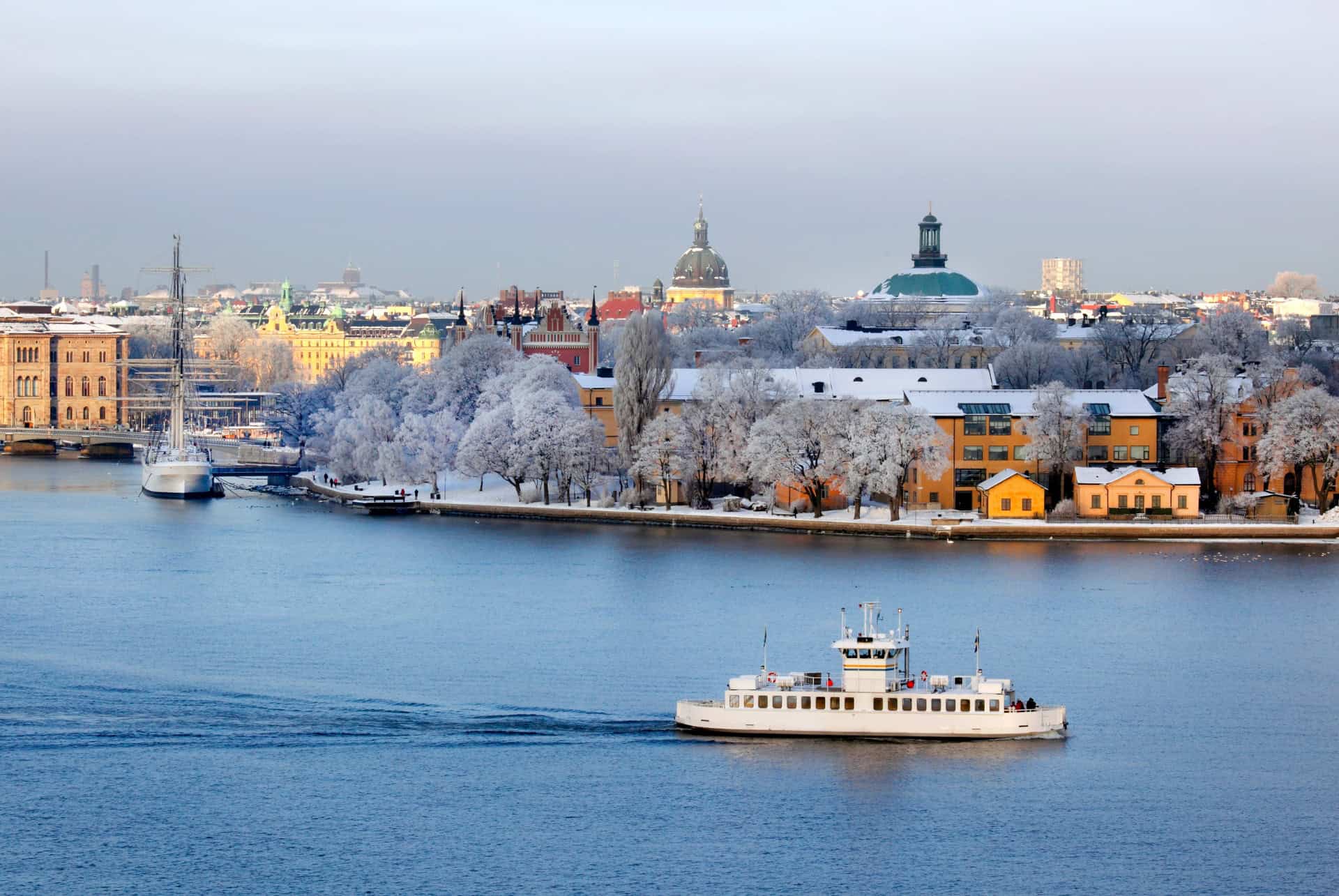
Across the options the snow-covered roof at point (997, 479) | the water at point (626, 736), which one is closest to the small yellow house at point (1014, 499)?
the snow-covered roof at point (997, 479)

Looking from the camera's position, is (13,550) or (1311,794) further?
(13,550)

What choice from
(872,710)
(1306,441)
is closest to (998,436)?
(1306,441)

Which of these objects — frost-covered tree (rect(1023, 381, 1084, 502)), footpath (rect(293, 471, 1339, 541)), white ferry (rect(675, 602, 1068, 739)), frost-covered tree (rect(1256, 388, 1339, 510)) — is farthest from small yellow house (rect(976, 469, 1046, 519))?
white ferry (rect(675, 602, 1068, 739))

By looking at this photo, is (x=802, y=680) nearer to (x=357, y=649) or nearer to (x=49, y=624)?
(x=357, y=649)

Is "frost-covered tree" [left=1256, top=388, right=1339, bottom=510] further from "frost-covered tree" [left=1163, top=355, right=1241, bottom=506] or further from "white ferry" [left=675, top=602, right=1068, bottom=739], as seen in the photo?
"white ferry" [left=675, top=602, right=1068, bottom=739]

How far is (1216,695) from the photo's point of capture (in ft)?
90.1

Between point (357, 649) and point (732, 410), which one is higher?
point (732, 410)

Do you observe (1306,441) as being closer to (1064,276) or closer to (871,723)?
(871,723)

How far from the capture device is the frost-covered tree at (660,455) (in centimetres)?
4884

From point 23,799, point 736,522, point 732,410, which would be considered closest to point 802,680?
point 23,799

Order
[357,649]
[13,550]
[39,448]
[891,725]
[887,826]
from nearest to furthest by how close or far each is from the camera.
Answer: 1. [887,826]
2. [891,725]
3. [357,649]
4. [13,550]
5. [39,448]

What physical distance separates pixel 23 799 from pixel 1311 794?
40.6ft

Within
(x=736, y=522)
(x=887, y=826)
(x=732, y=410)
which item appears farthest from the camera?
(x=732, y=410)

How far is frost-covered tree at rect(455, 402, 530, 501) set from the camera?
5047cm
